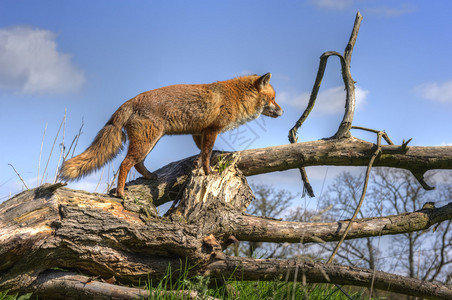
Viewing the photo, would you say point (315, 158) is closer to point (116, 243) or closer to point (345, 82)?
point (345, 82)

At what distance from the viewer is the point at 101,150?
5.21 m

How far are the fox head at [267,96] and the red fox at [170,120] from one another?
2 cm

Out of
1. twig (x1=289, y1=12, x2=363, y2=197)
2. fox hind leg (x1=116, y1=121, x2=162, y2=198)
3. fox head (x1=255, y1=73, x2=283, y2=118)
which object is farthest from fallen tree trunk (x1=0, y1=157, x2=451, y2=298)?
fox head (x1=255, y1=73, x2=283, y2=118)

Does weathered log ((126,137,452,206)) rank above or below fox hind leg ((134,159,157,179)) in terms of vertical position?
above

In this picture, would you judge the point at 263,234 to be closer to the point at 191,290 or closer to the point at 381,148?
the point at 191,290

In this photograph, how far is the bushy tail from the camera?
4.99 meters

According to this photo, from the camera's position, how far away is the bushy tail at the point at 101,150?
499 cm

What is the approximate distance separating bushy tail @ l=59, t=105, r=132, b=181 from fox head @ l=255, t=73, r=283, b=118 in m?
2.42

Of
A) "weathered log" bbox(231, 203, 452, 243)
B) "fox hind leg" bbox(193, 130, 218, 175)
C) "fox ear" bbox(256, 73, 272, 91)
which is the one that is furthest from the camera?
"fox ear" bbox(256, 73, 272, 91)

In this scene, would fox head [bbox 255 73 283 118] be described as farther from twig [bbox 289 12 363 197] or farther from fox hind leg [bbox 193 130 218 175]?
fox hind leg [bbox 193 130 218 175]

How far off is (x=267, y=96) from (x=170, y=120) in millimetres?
2075

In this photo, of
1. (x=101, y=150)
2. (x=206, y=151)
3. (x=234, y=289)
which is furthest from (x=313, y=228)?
(x=101, y=150)

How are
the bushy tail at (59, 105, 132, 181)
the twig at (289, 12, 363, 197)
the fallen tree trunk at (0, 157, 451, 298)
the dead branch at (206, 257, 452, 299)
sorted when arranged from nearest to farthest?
the fallen tree trunk at (0, 157, 451, 298) < the dead branch at (206, 257, 452, 299) < the bushy tail at (59, 105, 132, 181) < the twig at (289, 12, 363, 197)

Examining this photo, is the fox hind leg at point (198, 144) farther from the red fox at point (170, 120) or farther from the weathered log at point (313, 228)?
the weathered log at point (313, 228)
